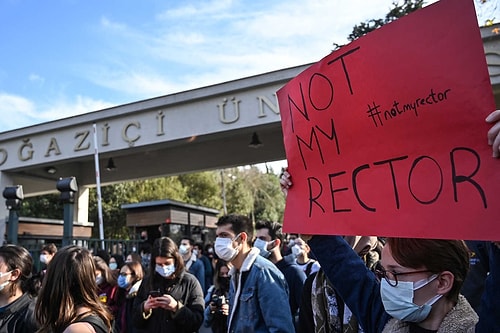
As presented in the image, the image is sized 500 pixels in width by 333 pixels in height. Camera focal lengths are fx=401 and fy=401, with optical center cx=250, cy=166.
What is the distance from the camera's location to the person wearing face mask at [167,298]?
366 centimetres

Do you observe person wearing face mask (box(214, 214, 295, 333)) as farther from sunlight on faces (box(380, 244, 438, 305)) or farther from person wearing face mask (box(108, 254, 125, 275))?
person wearing face mask (box(108, 254, 125, 275))

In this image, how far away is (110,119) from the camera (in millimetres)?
10578

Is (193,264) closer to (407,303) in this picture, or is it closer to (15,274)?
(15,274)

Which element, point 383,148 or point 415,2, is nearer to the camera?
point 383,148

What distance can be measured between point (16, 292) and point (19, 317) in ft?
1.08

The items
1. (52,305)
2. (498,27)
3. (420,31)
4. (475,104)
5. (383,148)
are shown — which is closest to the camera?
(475,104)

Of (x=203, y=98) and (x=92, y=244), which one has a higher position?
(x=203, y=98)

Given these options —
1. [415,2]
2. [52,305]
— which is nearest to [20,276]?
[52,305]

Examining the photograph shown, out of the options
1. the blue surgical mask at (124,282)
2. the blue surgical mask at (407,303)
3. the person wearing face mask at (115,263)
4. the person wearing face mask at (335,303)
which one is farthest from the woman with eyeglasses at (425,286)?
the person wearing face mask at (115,263)

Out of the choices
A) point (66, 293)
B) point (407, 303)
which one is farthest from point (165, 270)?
point (407, 303)

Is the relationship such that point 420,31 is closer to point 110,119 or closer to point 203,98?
point 203,98

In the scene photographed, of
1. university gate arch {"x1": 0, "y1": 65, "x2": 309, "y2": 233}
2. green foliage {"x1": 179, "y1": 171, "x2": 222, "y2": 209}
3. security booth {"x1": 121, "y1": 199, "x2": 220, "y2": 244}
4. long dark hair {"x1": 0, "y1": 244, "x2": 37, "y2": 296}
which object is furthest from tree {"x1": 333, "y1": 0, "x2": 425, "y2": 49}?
green foliage {"x1": 179, "y1": 171, "x2": 222, "y2": 209}

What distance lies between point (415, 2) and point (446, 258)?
13405mm

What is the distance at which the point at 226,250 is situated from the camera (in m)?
3.34
